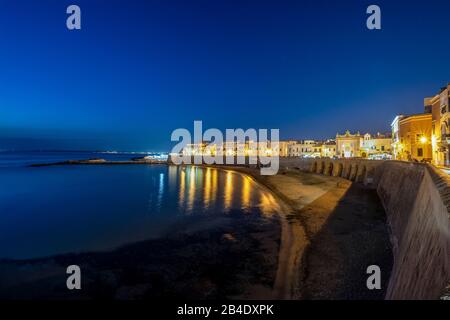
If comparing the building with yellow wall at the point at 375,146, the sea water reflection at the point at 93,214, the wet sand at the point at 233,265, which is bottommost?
the sea water reflection at the point at 93,214

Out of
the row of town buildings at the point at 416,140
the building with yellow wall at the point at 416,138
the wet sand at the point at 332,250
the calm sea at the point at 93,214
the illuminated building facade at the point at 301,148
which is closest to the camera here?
the wet sand at the point at 332,250

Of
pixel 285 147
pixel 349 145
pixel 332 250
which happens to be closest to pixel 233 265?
pixel 332 250

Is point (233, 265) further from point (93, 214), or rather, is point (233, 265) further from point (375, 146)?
point (375, 146)

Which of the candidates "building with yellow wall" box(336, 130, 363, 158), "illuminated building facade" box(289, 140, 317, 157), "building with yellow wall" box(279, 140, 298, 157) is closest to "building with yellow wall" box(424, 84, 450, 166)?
"building with yellow wall" box(336, 130, 363, 158)

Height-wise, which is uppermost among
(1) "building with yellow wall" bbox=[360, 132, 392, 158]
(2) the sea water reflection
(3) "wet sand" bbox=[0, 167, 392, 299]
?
(1) "building with yellow wall" bbox=[360, 132, 392, 158]

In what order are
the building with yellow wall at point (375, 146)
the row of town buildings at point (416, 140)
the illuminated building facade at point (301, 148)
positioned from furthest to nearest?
the illuminated building facade at point (301, 148) < the building with yellow wall at point (375, 146) < the row of town buildings at point (416, 140)

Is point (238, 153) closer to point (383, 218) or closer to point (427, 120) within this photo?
point (427, 120)

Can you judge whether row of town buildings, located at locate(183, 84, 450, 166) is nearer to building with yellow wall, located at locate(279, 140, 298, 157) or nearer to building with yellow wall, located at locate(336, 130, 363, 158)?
building with yellow wall, located at locate(336, 130, 363, 158)

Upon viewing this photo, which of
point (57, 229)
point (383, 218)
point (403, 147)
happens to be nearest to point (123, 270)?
point (57, 229)

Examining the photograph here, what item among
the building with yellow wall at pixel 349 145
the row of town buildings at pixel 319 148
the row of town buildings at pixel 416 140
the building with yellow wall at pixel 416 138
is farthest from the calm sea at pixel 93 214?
the building with yellow wall at pixel 349 145

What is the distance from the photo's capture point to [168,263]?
1238cm

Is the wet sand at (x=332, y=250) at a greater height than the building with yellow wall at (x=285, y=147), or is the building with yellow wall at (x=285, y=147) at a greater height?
the building with yellow wall at (x=285, y=147)

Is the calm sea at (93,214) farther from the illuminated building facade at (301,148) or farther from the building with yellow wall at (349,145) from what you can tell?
the illuminated building facade at (301,148)
